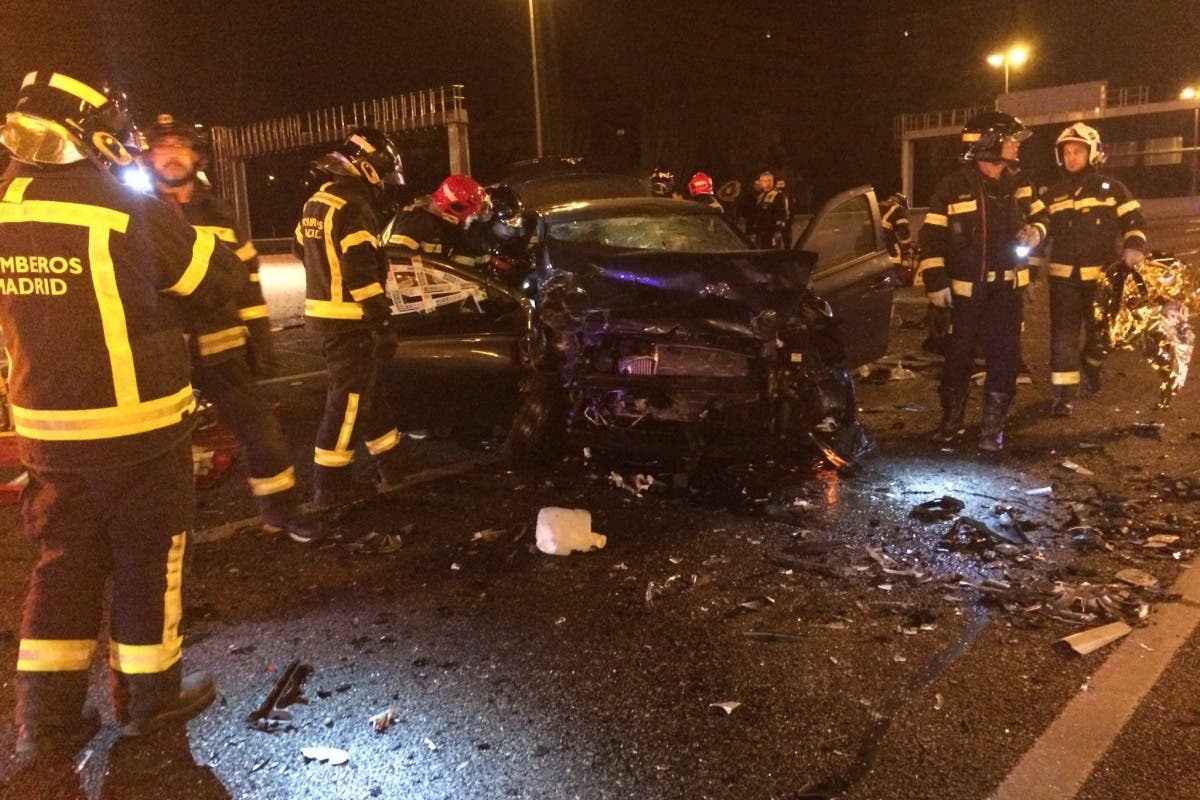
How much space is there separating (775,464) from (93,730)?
3.68 meters

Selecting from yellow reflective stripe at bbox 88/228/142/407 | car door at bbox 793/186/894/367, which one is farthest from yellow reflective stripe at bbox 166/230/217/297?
car door at bbox 793/186/894/367

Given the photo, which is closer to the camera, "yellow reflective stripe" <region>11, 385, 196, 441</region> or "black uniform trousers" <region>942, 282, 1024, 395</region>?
"yellow reflective stripe" <region>11, 385, 196, 441</region>

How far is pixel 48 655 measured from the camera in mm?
2771

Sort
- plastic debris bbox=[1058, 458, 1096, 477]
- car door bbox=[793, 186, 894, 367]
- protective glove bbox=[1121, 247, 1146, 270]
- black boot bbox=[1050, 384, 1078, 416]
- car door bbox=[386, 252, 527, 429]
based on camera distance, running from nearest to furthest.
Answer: plastic debris bbox=[1058, 458, 1096, 477] < car door bbox=[386, 252, 527, 429] < car door bbox=[793, 186, 894, 367] < protective glove bbox=[1121, 247, 1146, 270] < black boot bbox=[1050, 384, 1078, 416]

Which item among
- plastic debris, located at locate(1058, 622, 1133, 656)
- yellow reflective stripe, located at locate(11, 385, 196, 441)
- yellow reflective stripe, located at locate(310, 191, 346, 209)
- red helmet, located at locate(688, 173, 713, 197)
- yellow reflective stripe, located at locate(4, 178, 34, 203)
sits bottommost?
plastic debris, located at locate(1058, 622, 1133, 656)

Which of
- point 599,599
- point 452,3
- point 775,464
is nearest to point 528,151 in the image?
point 452,3

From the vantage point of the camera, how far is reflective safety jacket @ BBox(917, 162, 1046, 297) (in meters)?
5.71

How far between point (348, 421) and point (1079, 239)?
492cm

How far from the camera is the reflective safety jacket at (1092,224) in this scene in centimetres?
633

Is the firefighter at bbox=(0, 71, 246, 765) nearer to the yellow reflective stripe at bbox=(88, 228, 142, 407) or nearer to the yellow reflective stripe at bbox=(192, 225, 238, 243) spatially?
the yellow reflective stripe at bbox=(88, 228, 142, 407)

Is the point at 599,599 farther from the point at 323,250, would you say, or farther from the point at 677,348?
the point at 323,250

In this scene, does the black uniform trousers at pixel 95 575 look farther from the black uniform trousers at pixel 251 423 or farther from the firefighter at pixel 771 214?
the firefighter at pixel 771 214

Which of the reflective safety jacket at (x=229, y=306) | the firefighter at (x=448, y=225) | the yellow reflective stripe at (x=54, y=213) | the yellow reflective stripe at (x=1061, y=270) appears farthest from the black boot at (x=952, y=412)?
the yellow reflective stripe at (x=54, y=213)

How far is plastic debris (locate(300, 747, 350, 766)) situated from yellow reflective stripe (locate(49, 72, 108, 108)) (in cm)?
202
